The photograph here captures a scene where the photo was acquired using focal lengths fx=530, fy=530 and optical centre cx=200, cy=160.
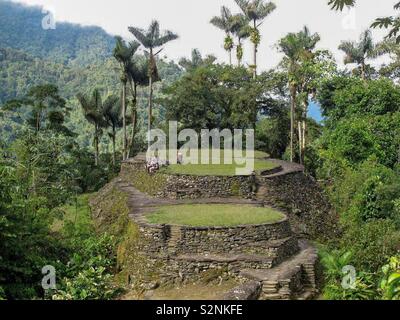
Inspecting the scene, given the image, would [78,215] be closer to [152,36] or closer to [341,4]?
[152,36]

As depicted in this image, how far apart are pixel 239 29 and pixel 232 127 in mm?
12820

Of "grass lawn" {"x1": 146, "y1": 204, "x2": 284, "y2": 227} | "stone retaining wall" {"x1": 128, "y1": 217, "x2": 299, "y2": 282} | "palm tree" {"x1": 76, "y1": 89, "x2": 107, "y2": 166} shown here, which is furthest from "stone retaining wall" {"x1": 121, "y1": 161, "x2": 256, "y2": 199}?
"palm tree" {"x1": 76, "y1": 89, "x2": 107, "y2": 166}

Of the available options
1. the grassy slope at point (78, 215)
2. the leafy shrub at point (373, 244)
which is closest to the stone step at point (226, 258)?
the leafy shrub at point (373, 244)

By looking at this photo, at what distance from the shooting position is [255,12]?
36.9 m

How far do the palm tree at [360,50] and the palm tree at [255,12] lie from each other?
18.7ft

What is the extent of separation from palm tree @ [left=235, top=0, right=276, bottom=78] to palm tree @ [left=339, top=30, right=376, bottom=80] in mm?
5701

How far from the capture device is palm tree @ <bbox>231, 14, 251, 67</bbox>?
129 ft

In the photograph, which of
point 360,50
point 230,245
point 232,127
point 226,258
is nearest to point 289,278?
point 226,258

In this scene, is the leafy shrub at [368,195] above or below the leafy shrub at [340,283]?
above

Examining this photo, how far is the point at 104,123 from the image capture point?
3388 centimetres

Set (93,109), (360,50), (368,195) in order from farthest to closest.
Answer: (360,50) < (93,109) < (368,195)

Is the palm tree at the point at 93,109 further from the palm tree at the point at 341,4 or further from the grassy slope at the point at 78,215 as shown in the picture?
the palm tree at the point at 341,4

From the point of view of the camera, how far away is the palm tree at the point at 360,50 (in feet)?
119
